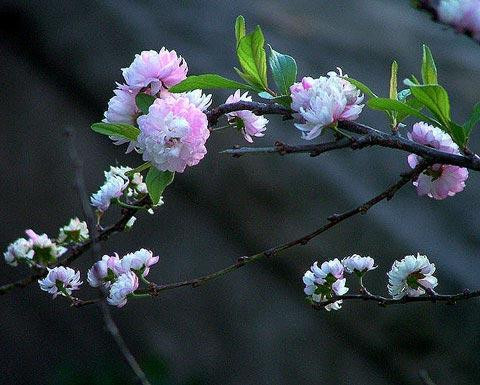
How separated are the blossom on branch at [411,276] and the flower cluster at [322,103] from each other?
24cm

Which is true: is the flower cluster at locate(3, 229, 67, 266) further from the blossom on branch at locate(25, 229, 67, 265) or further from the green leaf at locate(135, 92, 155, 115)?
the green leaf at locate(135, 92, 155, 115)

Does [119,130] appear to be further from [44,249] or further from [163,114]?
[44,249]

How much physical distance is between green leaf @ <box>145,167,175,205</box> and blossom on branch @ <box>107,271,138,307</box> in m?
0.19

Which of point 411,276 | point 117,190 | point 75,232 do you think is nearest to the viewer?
point 411,276

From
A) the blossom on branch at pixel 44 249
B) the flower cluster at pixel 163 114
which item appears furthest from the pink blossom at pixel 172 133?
the blossom on branch at pixel 44 249

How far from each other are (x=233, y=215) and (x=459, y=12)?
1.99m

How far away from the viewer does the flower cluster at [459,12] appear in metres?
0.49

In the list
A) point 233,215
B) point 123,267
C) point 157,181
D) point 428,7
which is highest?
point 428,7

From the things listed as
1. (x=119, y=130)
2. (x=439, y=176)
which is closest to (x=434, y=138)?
(x=439, y=176)

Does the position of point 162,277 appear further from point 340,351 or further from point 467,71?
point 467,71

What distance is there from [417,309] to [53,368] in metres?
1.33

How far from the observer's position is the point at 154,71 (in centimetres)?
72

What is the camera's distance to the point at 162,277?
2.62 metres

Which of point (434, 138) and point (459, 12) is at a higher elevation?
point (459, 12)
